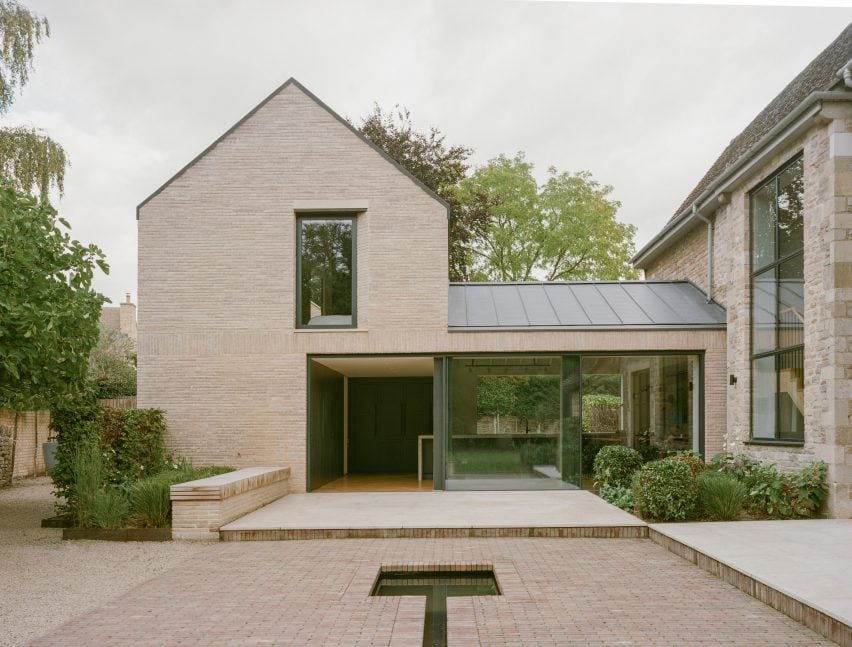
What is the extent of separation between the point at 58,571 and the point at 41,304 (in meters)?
3.09

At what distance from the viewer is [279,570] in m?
7.39

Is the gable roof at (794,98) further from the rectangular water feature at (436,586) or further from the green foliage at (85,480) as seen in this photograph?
the green foliage at (85,480)

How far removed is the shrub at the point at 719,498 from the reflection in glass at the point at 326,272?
244 inches

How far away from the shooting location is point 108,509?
30.6ft

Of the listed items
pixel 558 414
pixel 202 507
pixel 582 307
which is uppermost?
pixel 582 307

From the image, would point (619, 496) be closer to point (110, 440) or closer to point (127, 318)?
point (110, 440)

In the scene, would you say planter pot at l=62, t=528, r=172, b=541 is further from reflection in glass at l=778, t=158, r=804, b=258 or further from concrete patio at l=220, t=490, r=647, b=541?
reflection in glass at l=778, t=158, r=804, b=258

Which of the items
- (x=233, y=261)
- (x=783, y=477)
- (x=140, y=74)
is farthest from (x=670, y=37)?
(x=140, y=74)

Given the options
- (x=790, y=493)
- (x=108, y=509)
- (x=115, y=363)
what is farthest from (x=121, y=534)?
(x=115, y=363)

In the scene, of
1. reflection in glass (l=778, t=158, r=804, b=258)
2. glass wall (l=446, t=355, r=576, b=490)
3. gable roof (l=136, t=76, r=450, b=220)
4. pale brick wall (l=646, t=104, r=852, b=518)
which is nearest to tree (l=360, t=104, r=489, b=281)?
gable roof (l=136, t=76, r=450, b=220)

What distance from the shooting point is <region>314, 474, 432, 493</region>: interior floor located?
13539 mm

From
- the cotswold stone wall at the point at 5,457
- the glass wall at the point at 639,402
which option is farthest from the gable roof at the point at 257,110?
the cotswold stone wall at the point at 5,457

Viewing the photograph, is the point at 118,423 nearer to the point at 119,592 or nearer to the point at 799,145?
the point at 119,592

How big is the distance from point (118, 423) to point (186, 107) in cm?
677
